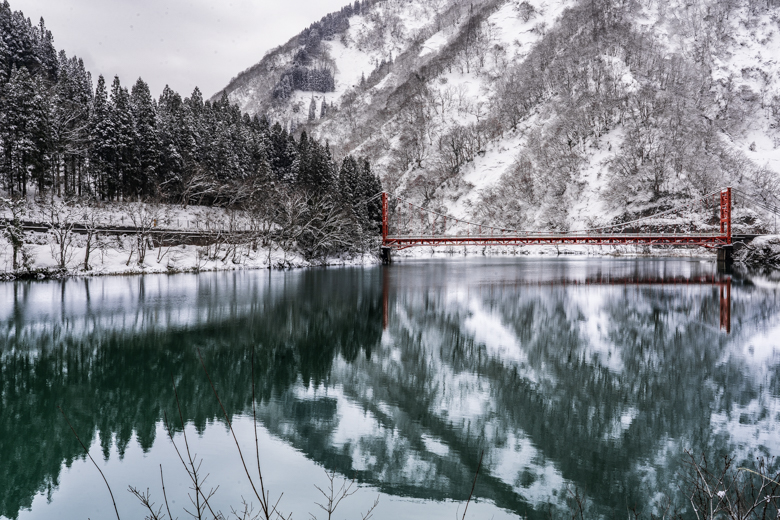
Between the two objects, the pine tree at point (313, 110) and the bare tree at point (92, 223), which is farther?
the pine tree at point (313, 110)

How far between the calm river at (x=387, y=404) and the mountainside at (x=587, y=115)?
265ft

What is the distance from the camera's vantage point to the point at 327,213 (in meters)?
50.1

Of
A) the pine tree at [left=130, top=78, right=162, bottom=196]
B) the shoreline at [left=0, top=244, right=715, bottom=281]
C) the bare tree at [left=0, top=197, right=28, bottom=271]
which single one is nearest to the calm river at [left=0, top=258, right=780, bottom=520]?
the bare tree at [left=0, top=197, right=28, bottom=271]

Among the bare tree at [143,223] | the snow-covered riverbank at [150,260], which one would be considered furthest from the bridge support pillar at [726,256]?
the bare tree at [143,223]

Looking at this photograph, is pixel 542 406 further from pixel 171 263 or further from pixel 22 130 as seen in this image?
pixel 22 130

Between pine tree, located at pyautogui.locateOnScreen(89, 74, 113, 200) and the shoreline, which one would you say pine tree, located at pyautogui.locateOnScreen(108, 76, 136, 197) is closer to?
pine tree, located at pyautogui.locateOnScreen(89, 74, 113, 200)

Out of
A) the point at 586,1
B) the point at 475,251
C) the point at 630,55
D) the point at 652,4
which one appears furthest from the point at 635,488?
the point at 586,1

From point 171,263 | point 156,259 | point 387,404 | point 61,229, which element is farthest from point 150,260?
point 387,404

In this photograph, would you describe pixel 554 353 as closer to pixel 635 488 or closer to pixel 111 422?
pixel 635 488

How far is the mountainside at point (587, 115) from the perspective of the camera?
92.0m

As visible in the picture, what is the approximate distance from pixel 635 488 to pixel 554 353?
25.0 feet

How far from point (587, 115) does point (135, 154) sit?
94.2 meters

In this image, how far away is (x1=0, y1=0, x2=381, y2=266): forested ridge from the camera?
131ft

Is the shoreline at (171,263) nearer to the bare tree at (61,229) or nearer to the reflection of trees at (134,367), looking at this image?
the bare tree at (61,229)
